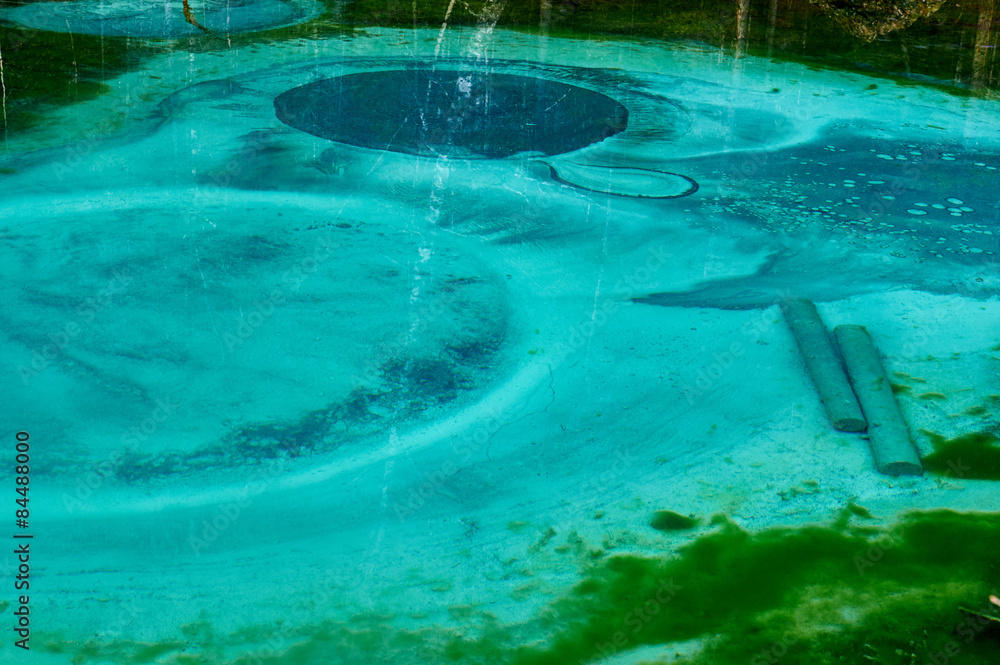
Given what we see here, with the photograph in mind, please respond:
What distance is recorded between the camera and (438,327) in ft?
12.5

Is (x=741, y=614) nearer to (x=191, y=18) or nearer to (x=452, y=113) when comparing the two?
(x=452, y=113)

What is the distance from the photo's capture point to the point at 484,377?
11.5ft

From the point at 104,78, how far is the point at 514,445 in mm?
5487

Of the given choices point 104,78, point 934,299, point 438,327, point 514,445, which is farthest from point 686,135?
point 104,78

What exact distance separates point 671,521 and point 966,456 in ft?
3.78

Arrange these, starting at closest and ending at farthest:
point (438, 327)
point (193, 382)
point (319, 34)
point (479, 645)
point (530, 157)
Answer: point (479, 645)
point (193, 382)
point (438, 327)
point (530, 157)
point (319, 34)

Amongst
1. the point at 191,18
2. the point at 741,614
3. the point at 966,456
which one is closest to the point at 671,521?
the point at 741,614

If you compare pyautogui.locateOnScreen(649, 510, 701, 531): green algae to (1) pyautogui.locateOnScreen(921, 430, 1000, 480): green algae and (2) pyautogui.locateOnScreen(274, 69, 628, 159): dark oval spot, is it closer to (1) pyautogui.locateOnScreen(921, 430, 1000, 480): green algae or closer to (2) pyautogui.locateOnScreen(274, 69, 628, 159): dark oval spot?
(1) pyautogui.locateOnScreen(921, 430, 1000, 480): green algae

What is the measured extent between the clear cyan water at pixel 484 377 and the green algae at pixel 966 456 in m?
0.01

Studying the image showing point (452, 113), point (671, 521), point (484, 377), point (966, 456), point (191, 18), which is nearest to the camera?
point (671, 521)

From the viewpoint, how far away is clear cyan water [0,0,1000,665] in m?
2.43

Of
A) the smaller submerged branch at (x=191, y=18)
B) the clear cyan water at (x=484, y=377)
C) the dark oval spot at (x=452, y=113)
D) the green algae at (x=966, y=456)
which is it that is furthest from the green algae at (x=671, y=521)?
the smaller submerged branch at (x=191, y=18)

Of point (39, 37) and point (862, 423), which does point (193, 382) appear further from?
point (39, 37)

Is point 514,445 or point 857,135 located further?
point 857,135
